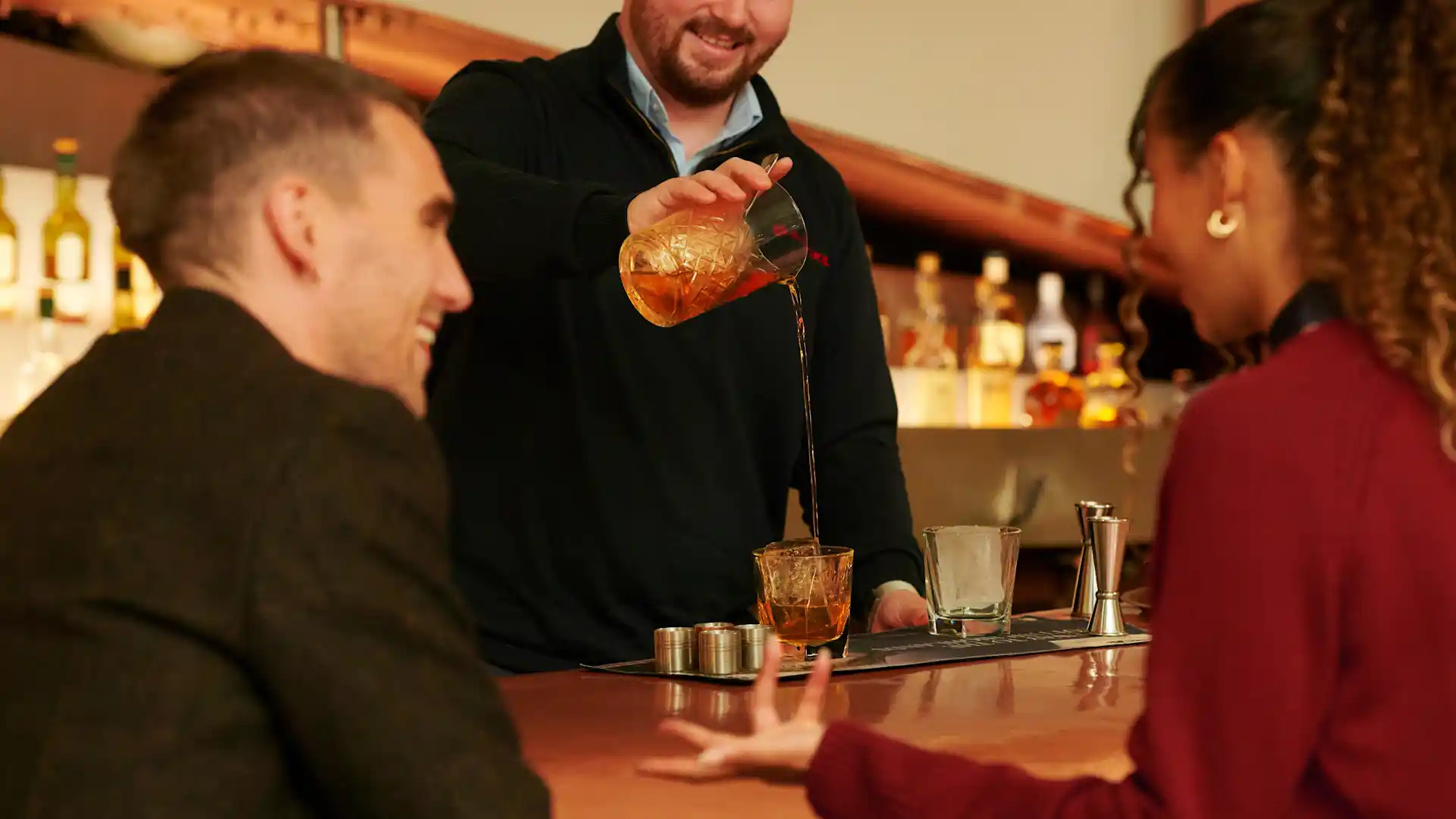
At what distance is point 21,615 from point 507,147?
3.99ft

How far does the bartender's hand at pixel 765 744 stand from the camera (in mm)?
990

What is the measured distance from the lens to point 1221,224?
929 millimetres

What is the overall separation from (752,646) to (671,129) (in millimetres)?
860

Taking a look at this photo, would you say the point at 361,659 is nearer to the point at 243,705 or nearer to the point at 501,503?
the point at 243,705

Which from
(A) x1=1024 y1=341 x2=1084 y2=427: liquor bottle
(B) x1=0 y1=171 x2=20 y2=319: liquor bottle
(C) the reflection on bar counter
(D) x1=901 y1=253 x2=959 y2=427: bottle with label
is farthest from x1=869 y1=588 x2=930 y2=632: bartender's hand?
(A) x1=1024 y1=341 x2=1084 y2=427: liquor bottle

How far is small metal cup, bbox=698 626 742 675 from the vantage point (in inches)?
57.6

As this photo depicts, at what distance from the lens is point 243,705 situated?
775 mm

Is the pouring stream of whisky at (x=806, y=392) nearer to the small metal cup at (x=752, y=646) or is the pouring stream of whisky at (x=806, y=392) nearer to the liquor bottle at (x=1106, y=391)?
the small metal cup at (x=752, y=646)

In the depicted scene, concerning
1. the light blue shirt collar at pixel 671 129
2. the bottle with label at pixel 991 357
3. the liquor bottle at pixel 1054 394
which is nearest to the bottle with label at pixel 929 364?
the bottle with label at pixel 991 357

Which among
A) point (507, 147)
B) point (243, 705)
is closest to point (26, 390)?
point (507, 147)

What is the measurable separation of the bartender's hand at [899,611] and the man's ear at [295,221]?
1.00m

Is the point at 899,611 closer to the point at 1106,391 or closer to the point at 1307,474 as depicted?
the point at 1307,474

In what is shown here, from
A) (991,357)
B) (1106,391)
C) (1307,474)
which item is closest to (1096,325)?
(1106,391)

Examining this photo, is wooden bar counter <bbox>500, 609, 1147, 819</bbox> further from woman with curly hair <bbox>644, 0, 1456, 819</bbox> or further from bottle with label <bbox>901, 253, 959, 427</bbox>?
bottle with label <bbox>901, 253, 959, 427</bbox>
